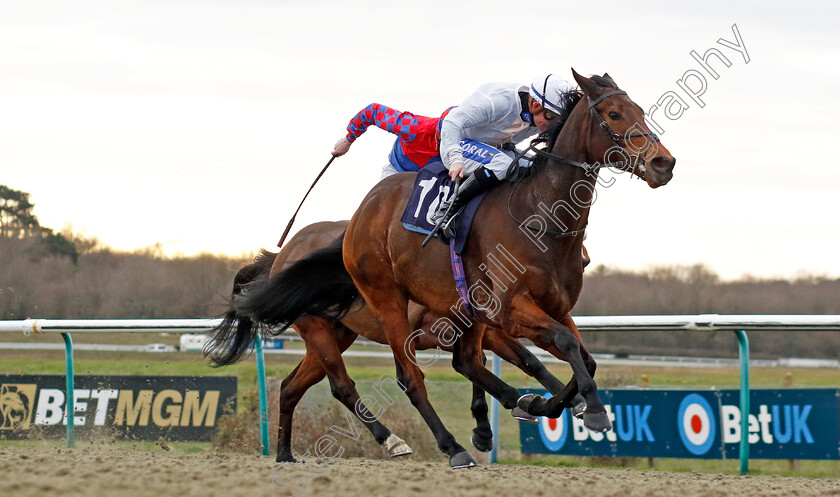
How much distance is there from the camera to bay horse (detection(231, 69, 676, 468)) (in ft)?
13.7

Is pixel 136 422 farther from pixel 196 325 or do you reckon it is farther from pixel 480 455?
pixel 480 455

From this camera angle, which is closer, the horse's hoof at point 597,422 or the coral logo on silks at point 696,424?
the horse's hoof at point 597,422

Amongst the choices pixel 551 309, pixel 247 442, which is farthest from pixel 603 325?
pixel 247 442

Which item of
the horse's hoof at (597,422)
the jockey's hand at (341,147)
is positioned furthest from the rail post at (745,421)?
the jockey's hand at (341,147)

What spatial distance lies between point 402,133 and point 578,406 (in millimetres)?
2022

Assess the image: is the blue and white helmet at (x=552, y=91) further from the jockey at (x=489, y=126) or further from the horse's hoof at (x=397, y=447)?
the horse's hoof at (x=397, y=447)

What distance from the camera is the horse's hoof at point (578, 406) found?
14.1 ft

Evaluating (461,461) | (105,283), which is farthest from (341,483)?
(105,283)

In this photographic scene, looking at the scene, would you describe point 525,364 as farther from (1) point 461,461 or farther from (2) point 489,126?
(2) point 489,126

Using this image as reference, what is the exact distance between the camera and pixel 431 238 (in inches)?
190

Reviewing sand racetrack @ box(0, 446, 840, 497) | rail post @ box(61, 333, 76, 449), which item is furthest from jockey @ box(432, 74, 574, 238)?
rail post @ box(61, 333, 76, 449)

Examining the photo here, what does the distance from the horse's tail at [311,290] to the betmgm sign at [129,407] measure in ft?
4.77

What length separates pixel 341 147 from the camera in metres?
5.93

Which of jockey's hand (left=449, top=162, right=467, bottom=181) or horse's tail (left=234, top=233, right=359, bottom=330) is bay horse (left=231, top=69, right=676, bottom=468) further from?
horse's tail (left=234, top=233, right=359, bottom=330)
